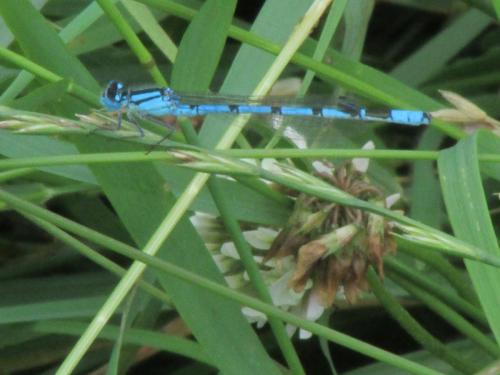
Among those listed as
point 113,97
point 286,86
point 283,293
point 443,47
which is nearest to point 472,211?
point 283,293

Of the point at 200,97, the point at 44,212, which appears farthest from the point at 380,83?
the point at 44,212

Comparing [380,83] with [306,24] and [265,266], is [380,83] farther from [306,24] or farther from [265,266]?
[265,266]

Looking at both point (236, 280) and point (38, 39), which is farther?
point (236, 280)

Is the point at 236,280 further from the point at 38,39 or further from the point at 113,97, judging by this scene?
the point at 38,39

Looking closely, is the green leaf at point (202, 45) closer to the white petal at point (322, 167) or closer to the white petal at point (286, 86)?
the white petal at point (322, 167)

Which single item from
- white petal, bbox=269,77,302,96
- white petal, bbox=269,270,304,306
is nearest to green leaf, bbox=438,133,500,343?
white petal, bbox=269,270,304,306

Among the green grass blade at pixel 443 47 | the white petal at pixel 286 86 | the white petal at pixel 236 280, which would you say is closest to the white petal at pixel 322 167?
the white petal at pixel 236 280

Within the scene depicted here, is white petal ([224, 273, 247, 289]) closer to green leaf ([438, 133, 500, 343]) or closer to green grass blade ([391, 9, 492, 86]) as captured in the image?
green leaf ([438, 133, 500, 343])

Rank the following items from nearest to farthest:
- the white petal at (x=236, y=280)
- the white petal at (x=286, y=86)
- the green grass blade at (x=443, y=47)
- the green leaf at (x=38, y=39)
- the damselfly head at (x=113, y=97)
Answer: the green leaf at (x=38, y=39) < the damselfly head at (x=113, y=97) < the white petal at (x=236, y=280) < the white petal at (x=286, y=86) < the green grass blade at (x=443, y=47)
